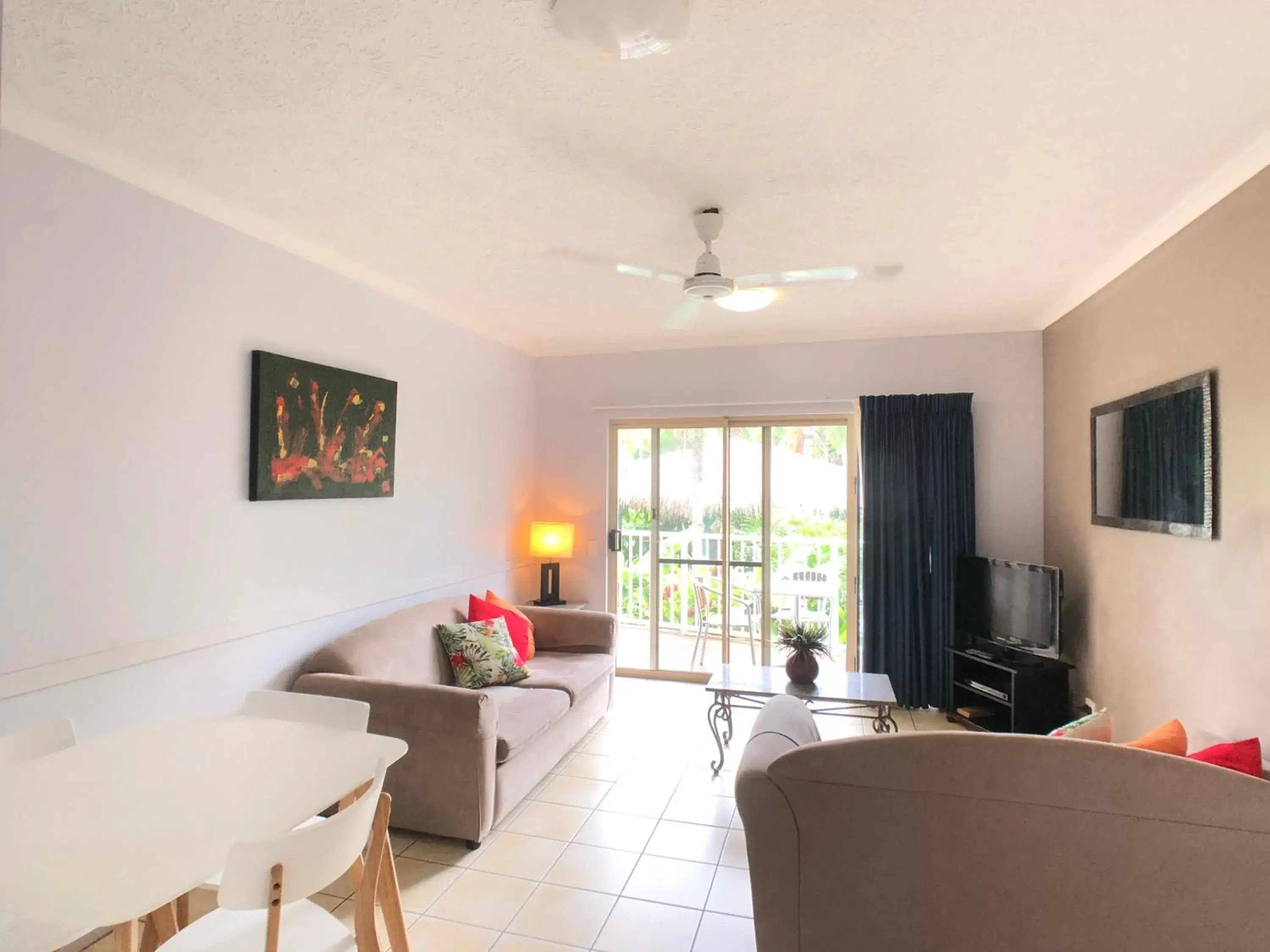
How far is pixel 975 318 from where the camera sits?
4379 millimetres

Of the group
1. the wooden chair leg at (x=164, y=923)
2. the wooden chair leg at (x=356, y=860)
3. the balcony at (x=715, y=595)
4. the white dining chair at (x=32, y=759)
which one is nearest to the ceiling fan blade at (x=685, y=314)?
the balcony at (x=715, y=595)

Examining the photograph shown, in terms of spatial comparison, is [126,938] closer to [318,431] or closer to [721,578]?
[318,431]

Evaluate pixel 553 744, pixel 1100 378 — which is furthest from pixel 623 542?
pixel 1100 378

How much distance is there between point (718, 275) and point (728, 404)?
2.36m

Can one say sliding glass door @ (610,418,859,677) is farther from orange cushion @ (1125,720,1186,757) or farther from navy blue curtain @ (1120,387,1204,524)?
orange cushion @ (1125,720,1186,757)

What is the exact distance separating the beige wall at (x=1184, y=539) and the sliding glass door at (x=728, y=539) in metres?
1.50

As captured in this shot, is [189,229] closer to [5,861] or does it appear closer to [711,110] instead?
[711,110]

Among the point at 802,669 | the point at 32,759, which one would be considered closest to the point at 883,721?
the point at 802,669

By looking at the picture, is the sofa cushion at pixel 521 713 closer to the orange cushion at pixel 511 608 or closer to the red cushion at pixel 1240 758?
the orange cushion at pixel 511 608

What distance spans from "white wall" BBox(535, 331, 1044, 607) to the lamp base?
292 mm

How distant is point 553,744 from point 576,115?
9.34 feet

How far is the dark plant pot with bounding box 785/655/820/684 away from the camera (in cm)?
361

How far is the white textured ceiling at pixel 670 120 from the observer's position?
164 centimetres

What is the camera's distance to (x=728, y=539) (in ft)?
16.9
